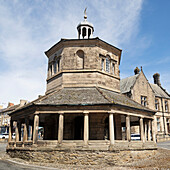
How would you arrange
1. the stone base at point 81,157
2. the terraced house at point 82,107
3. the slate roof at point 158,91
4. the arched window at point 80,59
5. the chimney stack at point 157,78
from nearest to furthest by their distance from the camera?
the stone base at point 81,157 → the terraced house at point 82,107 → the arched window at point 80,59 → the slate roof at point 158,91 → the chimney stack at point 157,78


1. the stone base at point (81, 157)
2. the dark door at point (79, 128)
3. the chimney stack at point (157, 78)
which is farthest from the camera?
the chimney stack at point (157, 78)

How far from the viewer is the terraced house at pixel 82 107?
1320 centimetres

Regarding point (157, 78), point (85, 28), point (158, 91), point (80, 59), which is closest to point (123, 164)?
point (80, 59)

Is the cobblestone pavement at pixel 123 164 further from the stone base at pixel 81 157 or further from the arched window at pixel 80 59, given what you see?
the arched window at pixel 80 59

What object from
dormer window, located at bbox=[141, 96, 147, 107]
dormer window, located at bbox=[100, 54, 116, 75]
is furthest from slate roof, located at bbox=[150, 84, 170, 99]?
dormer window, located at bbox=[100, 54, 116, 75]

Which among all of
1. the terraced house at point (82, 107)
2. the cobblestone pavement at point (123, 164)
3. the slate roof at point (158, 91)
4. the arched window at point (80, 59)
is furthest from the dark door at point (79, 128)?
the slate roof at point (158, 91)

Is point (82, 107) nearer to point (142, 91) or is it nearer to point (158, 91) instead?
point (142, 91)

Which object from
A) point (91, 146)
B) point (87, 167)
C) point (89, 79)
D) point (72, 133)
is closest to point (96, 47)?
point (89, 79)

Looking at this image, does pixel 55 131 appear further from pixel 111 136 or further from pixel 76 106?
pixel 111 136

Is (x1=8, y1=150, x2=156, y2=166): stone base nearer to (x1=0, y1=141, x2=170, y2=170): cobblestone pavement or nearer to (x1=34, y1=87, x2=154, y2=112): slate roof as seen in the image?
(x1=0, y1=141, x2=170, y2=170): cobblestone pavement

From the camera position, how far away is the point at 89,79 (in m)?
17.3

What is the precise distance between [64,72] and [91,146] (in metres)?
7.98

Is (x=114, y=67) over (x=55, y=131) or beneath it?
over

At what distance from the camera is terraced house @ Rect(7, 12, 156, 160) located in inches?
520
